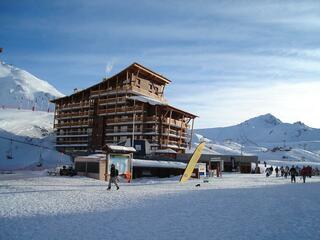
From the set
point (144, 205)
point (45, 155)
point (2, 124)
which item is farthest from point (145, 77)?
point (144, 205)

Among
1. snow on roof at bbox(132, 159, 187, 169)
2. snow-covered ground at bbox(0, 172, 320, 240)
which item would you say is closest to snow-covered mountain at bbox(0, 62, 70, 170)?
snow on roof at bbox(132, 159, 187, 169)

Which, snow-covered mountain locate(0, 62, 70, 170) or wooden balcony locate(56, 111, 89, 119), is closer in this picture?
snow-covered mountain locate(0, 62, 70, 170)

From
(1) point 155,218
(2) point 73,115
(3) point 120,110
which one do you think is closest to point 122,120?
(3) point 120,110

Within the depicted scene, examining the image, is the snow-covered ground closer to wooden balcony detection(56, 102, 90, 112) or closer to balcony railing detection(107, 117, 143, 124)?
balcony railing detection(107, 117, 143, 124)

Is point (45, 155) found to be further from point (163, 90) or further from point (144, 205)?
point (144, 205)

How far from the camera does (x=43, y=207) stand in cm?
1281

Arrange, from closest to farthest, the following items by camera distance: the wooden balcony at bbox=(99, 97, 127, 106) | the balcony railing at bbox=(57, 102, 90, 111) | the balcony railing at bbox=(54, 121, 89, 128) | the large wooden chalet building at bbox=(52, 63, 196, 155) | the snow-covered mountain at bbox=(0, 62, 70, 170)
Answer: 1. the snow-covered mountain at bbox=(0, 62, 70, 170)
2. the large wooden chalet building at bbox=(52, 63, 196, 155)
3. the wooden balcony at bbox=(99, 97, 127, 106)
4. the balcony railing at bbox=(54, 121, 89, 128)
5. the balcony railing at bbox=(57, 102, 90, 111)

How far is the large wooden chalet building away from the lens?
61438 millimetres

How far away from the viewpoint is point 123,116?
65.2 metres

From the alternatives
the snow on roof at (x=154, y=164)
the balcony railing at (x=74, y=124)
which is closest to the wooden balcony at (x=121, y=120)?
the balcony railing at (x=74, y=124)

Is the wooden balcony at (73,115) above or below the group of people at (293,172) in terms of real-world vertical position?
above

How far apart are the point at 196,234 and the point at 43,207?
6.24 metres

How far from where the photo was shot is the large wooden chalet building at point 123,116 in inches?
2419

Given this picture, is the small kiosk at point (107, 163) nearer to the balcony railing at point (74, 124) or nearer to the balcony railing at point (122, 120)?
the balcony railing at point (122, 120)
